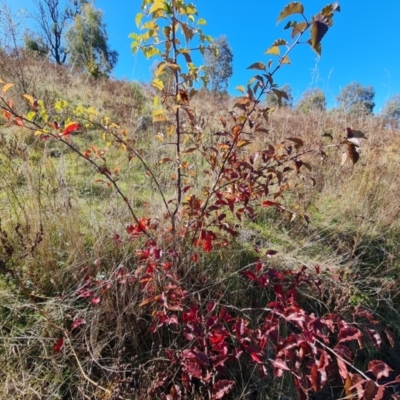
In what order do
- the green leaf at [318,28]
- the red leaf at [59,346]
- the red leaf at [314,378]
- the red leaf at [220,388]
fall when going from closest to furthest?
1. the green leaf at [318,28]
2. the red leaf at [314,378]
3. the red leaf at [220,388]
4. the red leaf at [59,346]

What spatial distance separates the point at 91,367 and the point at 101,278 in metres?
0.40

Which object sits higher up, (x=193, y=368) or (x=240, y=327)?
(x=240, y=327)

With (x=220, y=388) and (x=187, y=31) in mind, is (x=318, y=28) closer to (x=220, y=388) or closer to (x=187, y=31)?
(x=187, y=31)

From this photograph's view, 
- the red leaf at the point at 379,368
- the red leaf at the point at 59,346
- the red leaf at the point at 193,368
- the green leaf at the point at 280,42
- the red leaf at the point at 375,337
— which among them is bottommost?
the red leaf at the point at 59,346

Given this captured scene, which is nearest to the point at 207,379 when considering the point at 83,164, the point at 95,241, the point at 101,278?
the point at 101,278

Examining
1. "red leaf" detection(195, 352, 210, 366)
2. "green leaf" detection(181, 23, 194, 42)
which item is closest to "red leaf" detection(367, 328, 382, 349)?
"red leaf" detection(195, 352, 210, 366)

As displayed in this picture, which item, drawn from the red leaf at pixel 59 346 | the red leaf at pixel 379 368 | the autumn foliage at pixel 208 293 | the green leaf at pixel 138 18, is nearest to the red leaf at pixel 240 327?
the autumn foliage at pixel 208 293

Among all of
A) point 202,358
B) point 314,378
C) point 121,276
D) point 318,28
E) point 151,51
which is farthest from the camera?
point 121,276

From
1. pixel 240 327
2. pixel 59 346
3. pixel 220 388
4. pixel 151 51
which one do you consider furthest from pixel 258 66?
pixel 59 346

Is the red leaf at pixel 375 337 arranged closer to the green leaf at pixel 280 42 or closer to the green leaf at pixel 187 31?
the green leaf at pixel 280 42

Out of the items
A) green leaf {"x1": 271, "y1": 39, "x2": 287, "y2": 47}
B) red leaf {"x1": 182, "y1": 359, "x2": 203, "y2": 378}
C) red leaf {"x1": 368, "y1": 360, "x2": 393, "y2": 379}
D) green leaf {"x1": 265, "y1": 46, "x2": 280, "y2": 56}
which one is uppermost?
green leaf {"x1": 271, "y1": 39, "x2": 287, "y2": 47}

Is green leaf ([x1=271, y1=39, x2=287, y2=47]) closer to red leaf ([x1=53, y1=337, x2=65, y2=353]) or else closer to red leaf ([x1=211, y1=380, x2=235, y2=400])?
red leaf ([x1=211, y1=380, x2=235, y2=400])

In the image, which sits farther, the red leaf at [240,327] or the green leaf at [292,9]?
the red leaf at [240,327]

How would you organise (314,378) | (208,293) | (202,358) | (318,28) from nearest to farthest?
(318,28), (314,378), (202,358), (208,293)
